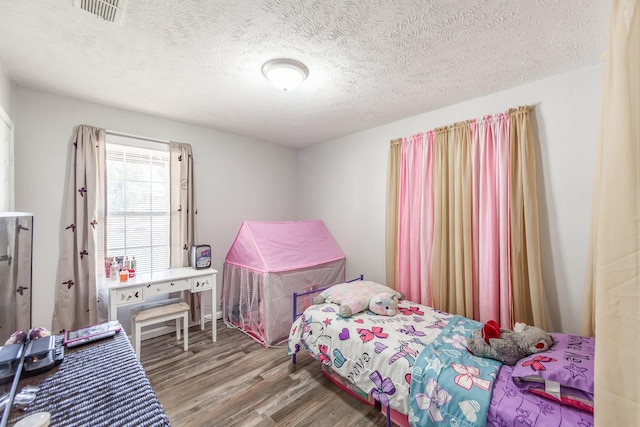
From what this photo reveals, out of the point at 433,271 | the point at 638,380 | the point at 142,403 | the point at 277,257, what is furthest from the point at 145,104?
the point at 638,380

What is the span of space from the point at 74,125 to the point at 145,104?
27.1 inches

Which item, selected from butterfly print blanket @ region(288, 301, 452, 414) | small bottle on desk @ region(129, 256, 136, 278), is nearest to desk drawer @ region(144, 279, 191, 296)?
small bottle on desk @ region(129, 256, 136, 278)

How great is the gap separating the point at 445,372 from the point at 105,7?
2.81 meters

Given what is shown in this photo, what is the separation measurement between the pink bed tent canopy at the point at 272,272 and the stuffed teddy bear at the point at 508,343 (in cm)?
183

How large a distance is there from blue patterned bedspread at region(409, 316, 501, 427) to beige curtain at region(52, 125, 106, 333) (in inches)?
118

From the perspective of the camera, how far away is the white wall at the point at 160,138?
2404mm

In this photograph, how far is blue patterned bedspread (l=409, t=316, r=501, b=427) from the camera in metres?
1.39

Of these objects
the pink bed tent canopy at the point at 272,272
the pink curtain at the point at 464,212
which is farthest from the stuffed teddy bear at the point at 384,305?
the pink bed tent canopy at the point at 272,272

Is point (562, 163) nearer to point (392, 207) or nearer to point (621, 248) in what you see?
point (392, 207)

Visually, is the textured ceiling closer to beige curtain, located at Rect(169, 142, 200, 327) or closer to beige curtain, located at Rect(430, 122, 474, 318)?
beige curtain, located at Rect(430, 122, 474, 318)

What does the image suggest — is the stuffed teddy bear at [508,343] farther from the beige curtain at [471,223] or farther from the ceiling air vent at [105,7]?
the ceiling air vent at [105,7]

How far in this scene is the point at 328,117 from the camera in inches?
120

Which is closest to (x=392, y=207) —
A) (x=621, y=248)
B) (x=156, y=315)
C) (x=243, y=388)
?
(x=243, y=388)

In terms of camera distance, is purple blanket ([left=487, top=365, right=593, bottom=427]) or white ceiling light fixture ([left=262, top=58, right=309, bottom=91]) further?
white ceiling light fixture ([left=262, top=58, right=309, bottom=91])
